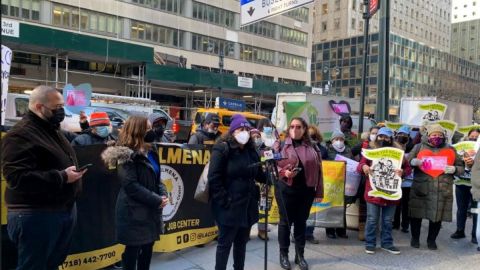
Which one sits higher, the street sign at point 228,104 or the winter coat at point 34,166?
the street sign at point 228,104

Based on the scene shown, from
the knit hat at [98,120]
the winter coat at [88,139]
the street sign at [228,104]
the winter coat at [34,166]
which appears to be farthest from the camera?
the street sign at [228,104]

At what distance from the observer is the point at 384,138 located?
19.8ft

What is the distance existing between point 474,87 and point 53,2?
309 ft

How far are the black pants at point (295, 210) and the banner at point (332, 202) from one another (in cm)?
119

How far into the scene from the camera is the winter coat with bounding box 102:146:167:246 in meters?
3.70

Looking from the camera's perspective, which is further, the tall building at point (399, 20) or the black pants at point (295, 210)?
the tall building at point (399, 20)

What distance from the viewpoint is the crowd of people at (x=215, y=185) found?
316 cm

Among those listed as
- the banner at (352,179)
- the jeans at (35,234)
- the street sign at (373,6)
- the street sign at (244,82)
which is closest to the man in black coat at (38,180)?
the jeans at (35,234)

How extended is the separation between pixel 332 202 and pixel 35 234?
4.32 meters

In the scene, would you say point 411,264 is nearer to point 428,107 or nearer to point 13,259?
point 13,259

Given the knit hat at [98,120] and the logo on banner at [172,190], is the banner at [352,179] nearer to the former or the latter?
the logo on banner at [172,190]

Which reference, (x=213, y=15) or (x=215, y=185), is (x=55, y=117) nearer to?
(x=215, y=185)

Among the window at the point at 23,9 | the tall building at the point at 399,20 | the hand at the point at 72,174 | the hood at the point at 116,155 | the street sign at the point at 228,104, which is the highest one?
the tall building at the point at 399,20

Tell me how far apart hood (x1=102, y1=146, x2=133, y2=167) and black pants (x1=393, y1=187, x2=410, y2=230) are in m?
4.72
